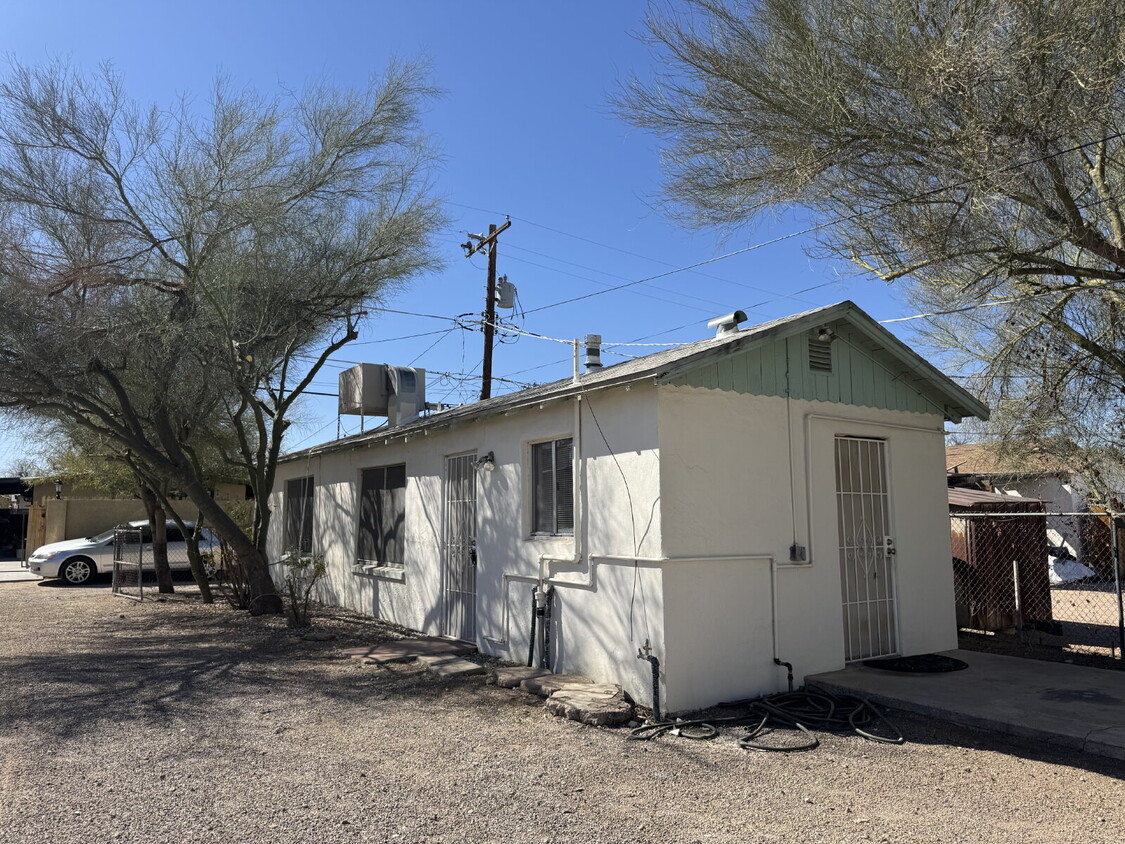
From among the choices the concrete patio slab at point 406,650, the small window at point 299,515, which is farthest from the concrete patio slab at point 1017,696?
the small window at point 299,515

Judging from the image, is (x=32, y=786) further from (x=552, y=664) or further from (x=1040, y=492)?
(x=1040, y=492)

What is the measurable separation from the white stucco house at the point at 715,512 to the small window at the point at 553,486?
21 millimetres

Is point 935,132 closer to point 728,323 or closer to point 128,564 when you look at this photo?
point 728,323

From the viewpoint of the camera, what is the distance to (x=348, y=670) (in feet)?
27.8

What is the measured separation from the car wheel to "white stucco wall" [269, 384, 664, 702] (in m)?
9.67

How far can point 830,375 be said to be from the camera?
8.11 meters

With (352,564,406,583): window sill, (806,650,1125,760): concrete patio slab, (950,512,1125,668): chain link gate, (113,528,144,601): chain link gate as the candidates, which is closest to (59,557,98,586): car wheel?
(113,528,144,601): chain link gate

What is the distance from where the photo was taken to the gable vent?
7.99 meters

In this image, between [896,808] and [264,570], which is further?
[264,570]

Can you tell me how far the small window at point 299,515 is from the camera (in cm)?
1482

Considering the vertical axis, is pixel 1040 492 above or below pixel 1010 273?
below

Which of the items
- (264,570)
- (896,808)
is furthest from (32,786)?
(264,570)

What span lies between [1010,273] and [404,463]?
25.0 ft

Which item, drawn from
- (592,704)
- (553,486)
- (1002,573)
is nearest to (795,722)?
(592,704)
